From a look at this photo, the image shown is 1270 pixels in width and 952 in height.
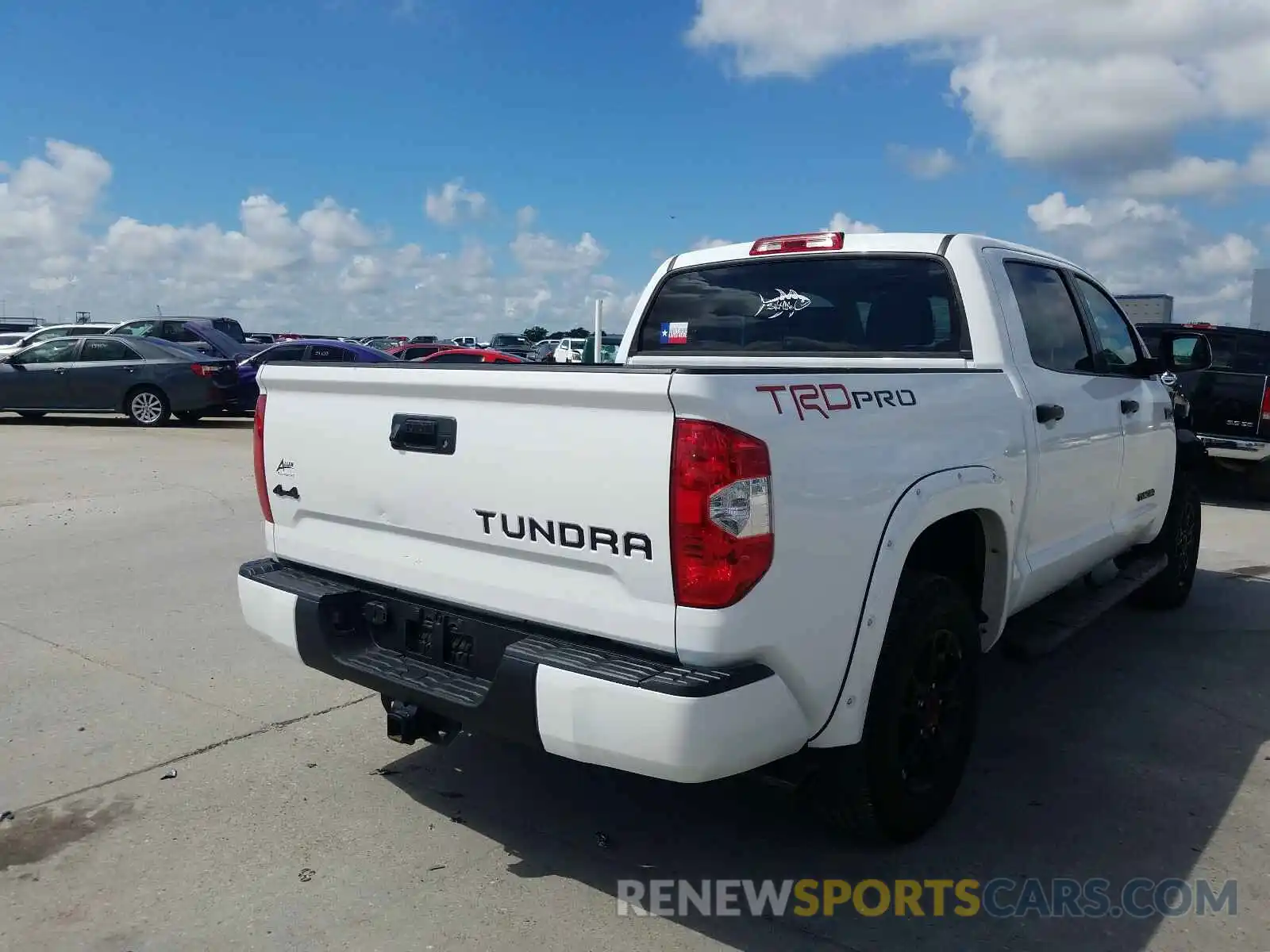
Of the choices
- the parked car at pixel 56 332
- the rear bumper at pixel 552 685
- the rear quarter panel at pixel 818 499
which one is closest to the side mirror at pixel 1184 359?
the rear quarter panel at pixel 818 499

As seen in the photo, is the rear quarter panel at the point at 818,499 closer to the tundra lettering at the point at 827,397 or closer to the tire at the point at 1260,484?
the tundra lettering at the point at 827,397

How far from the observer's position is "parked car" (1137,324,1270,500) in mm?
10180

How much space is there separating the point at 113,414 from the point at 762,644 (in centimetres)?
1902

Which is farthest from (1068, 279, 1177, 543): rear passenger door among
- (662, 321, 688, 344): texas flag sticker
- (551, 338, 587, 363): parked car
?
(551, 338, 587, 363): parked car

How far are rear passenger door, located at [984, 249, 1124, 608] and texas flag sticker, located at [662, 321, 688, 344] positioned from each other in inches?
56.1

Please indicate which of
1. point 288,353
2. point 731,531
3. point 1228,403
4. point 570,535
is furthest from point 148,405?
point 731,531

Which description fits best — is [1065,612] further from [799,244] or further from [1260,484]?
[1260,484]

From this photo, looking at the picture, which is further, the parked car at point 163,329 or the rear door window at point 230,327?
the rear door window at point 230,327

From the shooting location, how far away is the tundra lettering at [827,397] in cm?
265

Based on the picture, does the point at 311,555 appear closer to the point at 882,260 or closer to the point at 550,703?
the point at 550,703

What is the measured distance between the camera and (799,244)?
4.60m

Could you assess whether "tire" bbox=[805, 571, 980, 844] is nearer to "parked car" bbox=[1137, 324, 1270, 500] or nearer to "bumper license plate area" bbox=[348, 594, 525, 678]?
"bumper license plate area" bbox=[348, 594, 525, 678]

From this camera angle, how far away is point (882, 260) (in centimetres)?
431

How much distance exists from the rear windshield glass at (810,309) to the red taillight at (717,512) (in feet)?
5.99
